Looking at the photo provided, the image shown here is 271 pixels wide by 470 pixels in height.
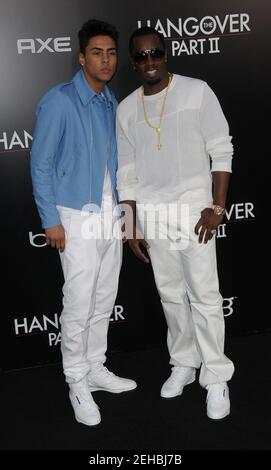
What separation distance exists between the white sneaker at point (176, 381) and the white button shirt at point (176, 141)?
87 cm

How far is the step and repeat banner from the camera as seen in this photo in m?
2.88

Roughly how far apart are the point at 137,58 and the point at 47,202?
0.70 m

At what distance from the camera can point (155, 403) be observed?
2863 mm

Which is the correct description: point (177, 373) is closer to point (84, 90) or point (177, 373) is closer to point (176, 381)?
point (176, 381)

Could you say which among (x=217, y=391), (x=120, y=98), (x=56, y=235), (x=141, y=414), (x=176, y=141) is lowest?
(x=141, y=414)

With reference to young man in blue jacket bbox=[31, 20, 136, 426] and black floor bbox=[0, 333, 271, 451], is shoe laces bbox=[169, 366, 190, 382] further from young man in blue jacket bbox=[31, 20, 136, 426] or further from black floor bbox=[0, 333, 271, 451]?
young man in blue jacket bbox=[31, 20, 136, 426]

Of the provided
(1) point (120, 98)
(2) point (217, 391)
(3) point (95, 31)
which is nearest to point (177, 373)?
(2) point (217, 391)

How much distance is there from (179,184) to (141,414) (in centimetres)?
106

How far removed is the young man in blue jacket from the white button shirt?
4.6 inches

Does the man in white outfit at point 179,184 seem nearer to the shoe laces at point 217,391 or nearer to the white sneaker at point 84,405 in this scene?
the shoe laces at point 217,391

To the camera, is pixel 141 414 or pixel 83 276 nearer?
pixel 83 276

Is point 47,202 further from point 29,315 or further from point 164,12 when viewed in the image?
point 164,12

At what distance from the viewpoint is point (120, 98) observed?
303cm
